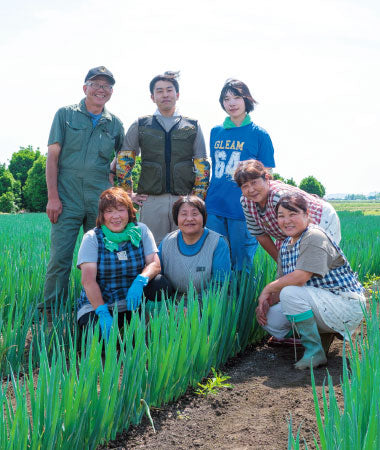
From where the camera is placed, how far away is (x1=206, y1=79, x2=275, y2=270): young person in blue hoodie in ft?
10.8

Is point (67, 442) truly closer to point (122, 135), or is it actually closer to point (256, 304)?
point (256, 304)

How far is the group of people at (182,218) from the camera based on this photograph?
8.47 feet

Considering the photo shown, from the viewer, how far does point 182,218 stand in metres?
2.91

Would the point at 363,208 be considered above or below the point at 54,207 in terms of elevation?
below

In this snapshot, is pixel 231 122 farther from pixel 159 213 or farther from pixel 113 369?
pixel 113 369

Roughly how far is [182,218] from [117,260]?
47 centimetres

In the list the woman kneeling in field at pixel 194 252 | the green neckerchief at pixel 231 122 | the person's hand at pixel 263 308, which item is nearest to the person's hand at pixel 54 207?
the woman kneeling in field at pixel 194 252

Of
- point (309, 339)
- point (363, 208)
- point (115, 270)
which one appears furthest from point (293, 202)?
point (363, 208)

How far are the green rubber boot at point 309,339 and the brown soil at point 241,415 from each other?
0.16 ft

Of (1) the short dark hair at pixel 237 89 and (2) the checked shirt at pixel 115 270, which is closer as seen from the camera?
(2) the checked shirt at pixel 115 270

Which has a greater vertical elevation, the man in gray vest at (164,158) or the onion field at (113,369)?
the man in gray vest at (164,158)

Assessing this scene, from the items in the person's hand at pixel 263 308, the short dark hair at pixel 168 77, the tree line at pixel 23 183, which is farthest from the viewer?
the tree line at pixel 23 183

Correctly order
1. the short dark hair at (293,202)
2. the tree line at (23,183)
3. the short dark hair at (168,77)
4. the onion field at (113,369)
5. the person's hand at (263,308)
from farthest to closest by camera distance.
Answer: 1. the tree line at (23,183)
2. the short dark hair at (168,77)
3. the person's hand at (263,308)
4. the short dark hair at (293,202)
5. the onion field at (113,369)

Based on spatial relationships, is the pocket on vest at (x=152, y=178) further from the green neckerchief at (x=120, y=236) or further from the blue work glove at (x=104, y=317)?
the blue work glove at (x=104, y=317)
